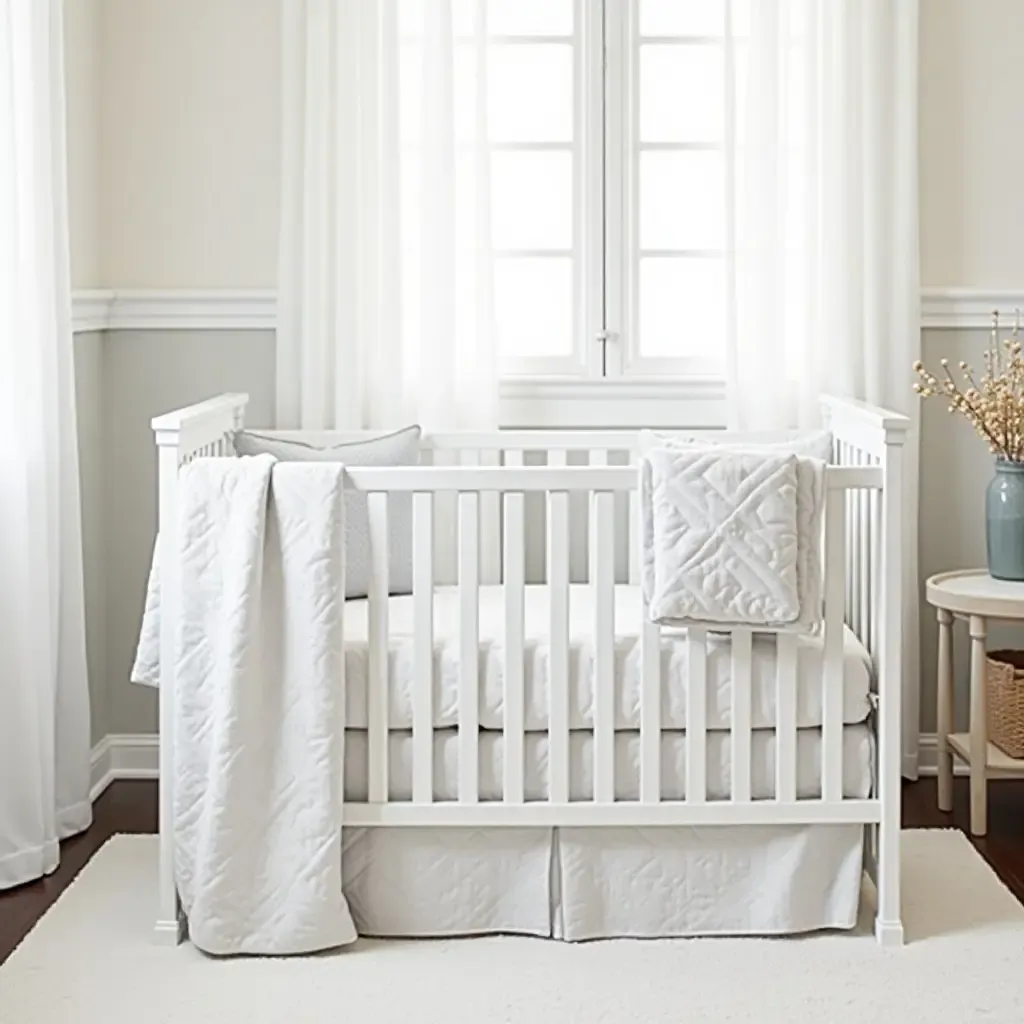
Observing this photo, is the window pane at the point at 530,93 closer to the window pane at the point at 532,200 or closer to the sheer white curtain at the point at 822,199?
the window pane at the point at 532,200

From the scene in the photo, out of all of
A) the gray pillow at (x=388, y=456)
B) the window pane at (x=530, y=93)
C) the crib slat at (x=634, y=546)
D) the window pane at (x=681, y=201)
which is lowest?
the crib slat at (x=634, y=546)

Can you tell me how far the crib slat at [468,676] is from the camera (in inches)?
118

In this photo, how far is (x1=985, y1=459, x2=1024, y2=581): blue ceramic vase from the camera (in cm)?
370

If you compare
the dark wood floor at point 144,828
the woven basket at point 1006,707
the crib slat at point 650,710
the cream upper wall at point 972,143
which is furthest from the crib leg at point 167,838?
the cream upper wall at point 972,143

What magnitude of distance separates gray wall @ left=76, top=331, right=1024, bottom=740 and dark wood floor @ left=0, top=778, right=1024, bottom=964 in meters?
0.24

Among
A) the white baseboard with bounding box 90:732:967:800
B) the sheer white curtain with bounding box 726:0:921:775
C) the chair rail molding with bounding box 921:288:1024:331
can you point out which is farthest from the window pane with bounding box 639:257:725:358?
the white baseboard with bounding box 90:732:967:800

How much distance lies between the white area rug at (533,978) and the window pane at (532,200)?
1.62 m

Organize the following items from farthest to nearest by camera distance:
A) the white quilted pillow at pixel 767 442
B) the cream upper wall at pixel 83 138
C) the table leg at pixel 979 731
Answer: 1. the cream upper wall at pixel 83 138
2. the table leg at pixel 979 731
3. the white quilted pillow at pixel 767 442

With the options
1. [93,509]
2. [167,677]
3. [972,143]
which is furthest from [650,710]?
[972,143]

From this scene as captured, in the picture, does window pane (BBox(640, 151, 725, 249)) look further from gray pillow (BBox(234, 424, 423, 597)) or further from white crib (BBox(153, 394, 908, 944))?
white crib (BBox(153, 394, 908, 944))

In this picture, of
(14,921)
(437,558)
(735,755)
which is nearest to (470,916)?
(735,755)

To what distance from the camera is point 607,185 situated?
395 cm

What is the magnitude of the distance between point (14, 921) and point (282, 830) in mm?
543

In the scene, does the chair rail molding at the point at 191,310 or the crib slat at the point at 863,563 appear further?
the chair rail molding at the point at 191,310
